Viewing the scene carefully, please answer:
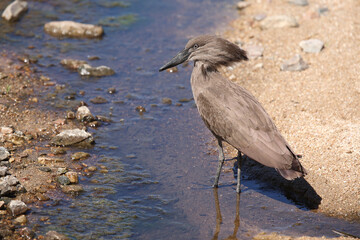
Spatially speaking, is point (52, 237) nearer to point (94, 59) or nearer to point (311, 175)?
point (311, 175)

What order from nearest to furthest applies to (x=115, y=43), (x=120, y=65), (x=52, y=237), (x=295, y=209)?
(x=52, y=237)
(x=295, y=209)
(x=120, y=65)
(x=115, y=43)

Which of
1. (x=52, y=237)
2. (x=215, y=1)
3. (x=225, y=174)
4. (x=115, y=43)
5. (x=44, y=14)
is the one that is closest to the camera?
(x=52, y=237)

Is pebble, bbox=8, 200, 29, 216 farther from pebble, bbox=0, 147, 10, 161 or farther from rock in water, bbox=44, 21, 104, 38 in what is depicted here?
rock in water, bbox=44, 21, 104, 38

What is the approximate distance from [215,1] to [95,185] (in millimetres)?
6899

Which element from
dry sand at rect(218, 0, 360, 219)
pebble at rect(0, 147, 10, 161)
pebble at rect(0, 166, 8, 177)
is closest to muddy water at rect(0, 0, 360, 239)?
dry sand at rect(218, 0, 360, 219)

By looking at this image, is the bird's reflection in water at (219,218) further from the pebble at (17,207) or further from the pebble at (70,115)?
the pebble at (70,115)

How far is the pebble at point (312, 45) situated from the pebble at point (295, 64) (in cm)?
43

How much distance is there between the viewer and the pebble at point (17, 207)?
5.56 m

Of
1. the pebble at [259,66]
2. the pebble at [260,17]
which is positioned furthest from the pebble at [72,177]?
the pebble at [260,17]

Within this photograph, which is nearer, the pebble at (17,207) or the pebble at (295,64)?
the pebble at (17,207)

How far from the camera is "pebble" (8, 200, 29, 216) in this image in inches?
219

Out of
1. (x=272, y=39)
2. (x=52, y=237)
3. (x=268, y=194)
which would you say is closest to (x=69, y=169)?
(x=52, y=237)

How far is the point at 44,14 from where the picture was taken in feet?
36.0

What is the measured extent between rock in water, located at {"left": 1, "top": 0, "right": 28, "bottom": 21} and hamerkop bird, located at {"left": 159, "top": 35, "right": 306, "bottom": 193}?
498 cm
